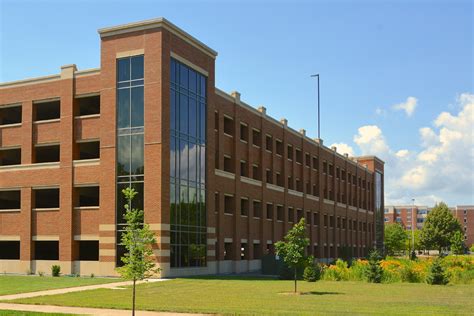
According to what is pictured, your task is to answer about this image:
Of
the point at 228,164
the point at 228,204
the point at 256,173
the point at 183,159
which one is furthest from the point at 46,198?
the point at 256,173

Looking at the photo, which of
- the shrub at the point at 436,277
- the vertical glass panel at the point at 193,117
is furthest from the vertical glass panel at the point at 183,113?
the shrub at the point at 436,277

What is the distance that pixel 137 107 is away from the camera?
4412cm

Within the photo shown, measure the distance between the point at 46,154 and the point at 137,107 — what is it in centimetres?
1196

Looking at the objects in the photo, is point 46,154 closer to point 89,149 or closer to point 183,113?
point 89,149

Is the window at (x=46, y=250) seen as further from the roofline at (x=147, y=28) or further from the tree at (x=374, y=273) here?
the tree at (x=374, y=273)

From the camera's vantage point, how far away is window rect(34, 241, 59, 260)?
160ft

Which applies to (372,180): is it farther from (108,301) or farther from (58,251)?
(108,301)

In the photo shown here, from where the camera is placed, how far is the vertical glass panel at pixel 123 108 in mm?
44500

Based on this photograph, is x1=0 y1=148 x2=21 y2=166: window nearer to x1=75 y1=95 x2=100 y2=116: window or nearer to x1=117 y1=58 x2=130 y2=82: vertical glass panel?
x1=75 y1=95 x2=100 y2=116: window

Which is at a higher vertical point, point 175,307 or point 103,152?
point 103,152

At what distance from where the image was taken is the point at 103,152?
45.0 metres

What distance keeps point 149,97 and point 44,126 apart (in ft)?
34.7

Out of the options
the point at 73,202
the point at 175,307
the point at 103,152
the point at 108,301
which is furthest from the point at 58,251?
the point at 175,307

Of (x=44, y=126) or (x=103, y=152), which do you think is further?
(x=44, y=126)
